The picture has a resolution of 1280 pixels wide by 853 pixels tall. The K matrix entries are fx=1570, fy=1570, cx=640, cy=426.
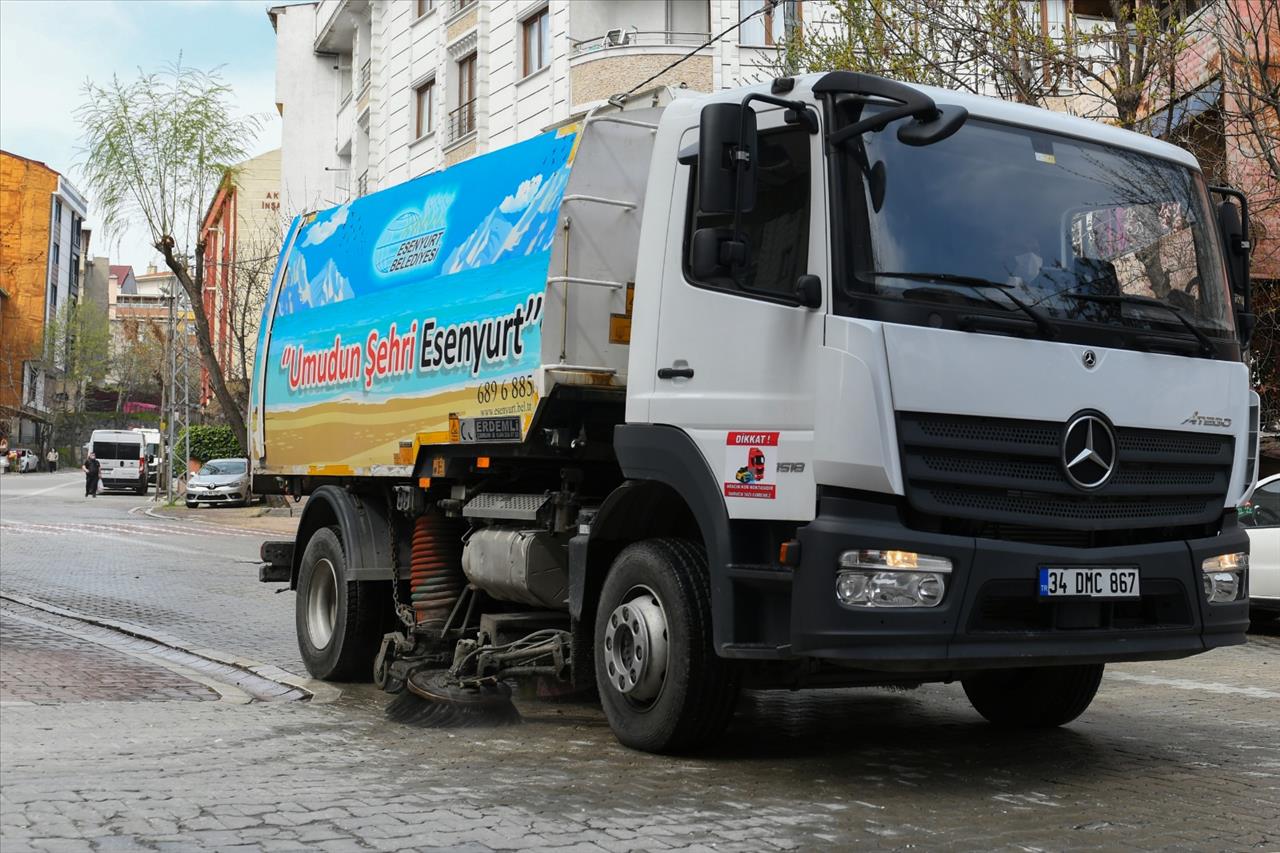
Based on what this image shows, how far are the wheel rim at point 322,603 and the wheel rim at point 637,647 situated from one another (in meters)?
3.42

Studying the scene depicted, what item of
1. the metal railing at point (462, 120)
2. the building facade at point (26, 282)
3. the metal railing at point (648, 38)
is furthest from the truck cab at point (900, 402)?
the building facade at point (26, 282)

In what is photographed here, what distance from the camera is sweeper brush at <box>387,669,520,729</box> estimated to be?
26.3 feet

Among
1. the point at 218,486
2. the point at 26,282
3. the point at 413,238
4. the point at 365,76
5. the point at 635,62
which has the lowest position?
the point at 218,486

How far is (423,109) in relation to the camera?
37.1 meters

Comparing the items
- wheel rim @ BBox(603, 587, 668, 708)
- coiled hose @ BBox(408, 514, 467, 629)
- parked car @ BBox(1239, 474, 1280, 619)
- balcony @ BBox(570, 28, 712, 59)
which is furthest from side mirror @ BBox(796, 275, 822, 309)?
balcony @ BBox(570, 28, 712, 59)

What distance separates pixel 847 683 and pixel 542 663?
1.84 m

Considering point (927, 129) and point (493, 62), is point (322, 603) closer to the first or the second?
point (927, 129)

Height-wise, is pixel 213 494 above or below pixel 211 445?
below

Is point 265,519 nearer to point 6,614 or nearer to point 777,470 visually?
point 6,614

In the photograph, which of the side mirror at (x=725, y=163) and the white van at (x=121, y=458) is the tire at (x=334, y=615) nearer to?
the side mirror at (x=725, y=163)

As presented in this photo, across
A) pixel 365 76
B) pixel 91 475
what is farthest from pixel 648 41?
pixel 91 475

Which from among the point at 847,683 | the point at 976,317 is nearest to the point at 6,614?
the point at 847,683

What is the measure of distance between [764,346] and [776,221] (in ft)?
1.67

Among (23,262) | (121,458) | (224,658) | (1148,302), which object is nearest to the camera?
(1148,302)
